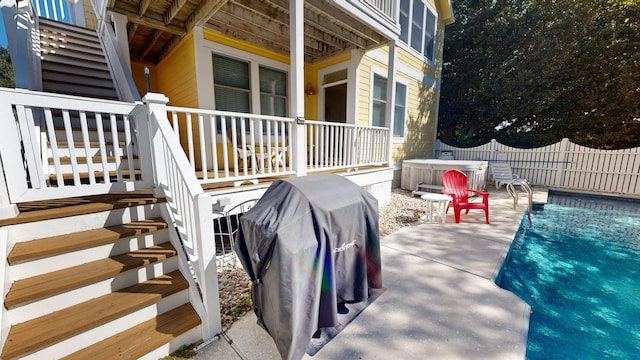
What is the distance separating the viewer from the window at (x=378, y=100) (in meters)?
7.00

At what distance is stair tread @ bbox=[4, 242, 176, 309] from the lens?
1630 millimetres

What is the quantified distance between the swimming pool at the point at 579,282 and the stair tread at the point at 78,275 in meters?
3.35

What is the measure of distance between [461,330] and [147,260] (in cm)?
271

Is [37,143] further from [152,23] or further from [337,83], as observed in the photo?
[337,83]

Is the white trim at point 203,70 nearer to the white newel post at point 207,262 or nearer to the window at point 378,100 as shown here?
the white newel post at point 207,262

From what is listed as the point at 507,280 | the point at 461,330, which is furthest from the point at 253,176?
the point at 507,280

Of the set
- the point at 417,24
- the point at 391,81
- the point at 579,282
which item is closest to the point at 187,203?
the point at 579,282

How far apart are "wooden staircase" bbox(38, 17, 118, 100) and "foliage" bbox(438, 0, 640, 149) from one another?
13.9 meters

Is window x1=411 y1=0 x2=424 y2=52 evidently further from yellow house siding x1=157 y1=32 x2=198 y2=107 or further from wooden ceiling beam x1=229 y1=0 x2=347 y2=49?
yellow house siding x1=157 y1=32 x2=198 y2=107

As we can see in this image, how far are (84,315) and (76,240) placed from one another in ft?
2.11

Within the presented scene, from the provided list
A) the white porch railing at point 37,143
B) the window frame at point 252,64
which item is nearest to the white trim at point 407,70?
the window frame at point 252,64

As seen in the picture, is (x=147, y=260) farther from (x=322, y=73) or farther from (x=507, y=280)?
(x=322, y=73)

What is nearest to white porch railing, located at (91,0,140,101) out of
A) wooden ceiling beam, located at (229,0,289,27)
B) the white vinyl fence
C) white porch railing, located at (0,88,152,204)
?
white porch railing, located at (0,88,152,204)

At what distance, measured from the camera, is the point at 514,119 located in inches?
479
